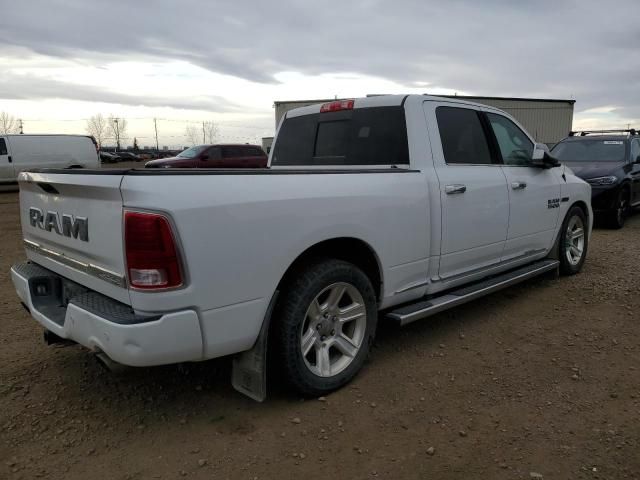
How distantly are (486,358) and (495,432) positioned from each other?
99cm

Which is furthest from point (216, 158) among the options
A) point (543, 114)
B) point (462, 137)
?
point (543, 114)

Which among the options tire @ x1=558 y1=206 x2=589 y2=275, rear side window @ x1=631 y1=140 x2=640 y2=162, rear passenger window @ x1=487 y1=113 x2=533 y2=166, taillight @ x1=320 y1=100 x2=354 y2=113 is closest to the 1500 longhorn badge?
taillight @ x1=320 y1=100 x2=354 y2=113

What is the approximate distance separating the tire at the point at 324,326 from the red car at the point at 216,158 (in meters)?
15.3

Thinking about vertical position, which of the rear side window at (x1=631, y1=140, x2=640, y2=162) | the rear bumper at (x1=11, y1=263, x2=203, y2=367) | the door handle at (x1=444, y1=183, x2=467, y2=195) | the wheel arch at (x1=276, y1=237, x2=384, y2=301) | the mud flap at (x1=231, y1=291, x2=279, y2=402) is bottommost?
the mud flap at (x1=231, y1=291, x2=279, y2=402)

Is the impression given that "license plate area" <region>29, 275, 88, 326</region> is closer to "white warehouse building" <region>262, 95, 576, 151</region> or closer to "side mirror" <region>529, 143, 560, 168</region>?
"side mirror" <region>529, 143, 560, 168</region>

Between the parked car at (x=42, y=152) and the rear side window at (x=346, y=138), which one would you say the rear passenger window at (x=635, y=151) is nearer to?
the rear side window at (x=346, y=138)

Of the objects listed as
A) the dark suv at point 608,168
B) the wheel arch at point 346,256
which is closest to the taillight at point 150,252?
the wheel arch at point 346,256

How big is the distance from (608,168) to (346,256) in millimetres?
8102

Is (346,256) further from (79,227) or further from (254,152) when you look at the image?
(254,152)

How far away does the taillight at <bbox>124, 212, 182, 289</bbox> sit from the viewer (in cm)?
223

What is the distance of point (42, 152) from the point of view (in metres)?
17.9

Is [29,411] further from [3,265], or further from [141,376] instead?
[3,265]

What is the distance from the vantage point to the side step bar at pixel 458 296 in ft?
11.2

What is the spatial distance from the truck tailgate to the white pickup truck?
0.04ft
